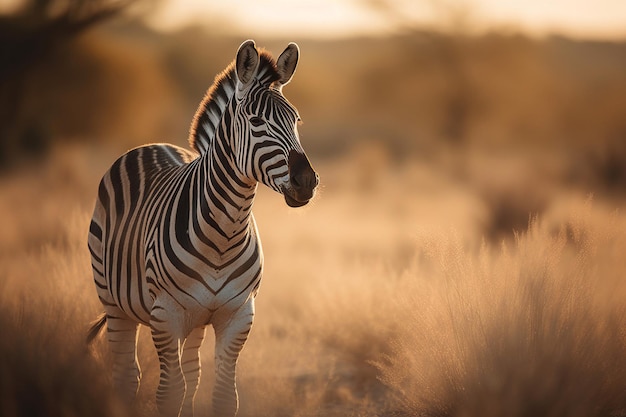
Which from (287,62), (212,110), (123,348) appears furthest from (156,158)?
(287,62)

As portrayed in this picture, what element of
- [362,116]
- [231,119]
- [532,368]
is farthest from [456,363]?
[362,116]

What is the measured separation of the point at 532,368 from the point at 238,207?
185 cm

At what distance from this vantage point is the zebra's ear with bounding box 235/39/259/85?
4000 millimetres

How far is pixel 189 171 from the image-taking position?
463 centimetres

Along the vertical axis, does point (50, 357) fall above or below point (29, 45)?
below

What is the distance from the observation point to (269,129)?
3895 mm

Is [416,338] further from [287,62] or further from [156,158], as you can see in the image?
[156,158]

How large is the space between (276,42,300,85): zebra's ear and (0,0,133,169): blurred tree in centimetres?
1311

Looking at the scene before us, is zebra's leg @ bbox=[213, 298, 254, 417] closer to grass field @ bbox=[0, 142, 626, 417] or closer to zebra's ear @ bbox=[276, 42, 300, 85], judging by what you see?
grass field @ bbox=[0, 142, 626, 417]

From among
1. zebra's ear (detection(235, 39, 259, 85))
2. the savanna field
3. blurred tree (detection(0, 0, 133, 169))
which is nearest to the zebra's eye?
zebra's ear (detection(235, 39, 259, 85))

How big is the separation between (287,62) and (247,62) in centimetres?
29

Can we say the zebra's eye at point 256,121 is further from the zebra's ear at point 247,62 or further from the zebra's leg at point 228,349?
the zebra's leg at point 228,349

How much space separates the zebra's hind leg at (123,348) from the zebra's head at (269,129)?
1.67m

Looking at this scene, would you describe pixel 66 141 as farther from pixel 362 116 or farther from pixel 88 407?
pixel 362 116
